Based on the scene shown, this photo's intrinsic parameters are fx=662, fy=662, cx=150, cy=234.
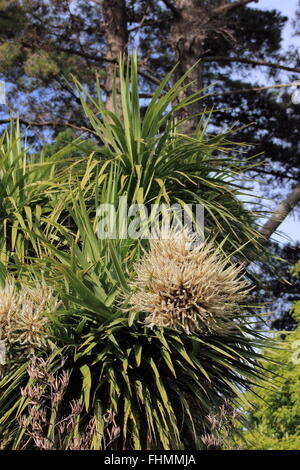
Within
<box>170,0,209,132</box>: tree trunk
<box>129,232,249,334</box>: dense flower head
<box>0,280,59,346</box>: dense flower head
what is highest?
<box>170,0,209,132</box>: tree trunk

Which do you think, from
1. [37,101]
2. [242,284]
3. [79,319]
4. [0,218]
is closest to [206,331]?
[242,284]

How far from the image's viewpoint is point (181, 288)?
3.77 meters

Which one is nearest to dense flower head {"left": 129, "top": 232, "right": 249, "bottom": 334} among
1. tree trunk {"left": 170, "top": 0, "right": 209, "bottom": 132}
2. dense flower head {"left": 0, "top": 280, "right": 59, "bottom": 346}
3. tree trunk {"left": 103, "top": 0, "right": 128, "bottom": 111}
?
dense flower head {"left": 0, "top": 280, "right": 59, "bottom": 346}

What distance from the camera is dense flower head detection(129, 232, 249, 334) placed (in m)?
3.75

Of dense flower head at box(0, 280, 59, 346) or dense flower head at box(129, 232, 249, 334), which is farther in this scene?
dense flower head at box(0, 280, 59, 346)

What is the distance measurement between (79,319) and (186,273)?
86 cm

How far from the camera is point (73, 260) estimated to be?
12.9 ft

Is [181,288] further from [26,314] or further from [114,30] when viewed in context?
[114,30]

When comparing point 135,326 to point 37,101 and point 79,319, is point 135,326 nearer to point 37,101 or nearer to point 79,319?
point 79,319

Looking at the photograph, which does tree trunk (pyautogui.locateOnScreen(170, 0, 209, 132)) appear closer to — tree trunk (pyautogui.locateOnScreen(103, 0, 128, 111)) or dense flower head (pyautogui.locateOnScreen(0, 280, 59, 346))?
tree trunk (pyautogui.locateOnScreen(103, 0, 128, 111))

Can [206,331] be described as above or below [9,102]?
below

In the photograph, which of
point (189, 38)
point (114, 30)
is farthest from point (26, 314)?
point (114, 30)

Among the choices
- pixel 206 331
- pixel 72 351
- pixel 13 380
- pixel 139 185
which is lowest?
pixel 13 380

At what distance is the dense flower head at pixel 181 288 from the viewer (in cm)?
375
